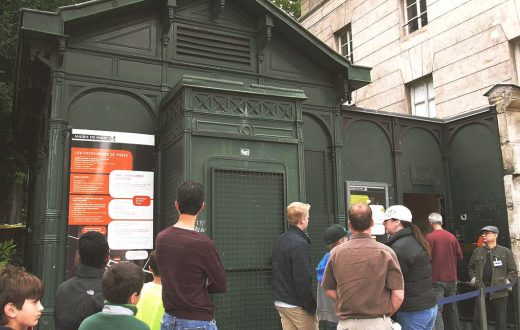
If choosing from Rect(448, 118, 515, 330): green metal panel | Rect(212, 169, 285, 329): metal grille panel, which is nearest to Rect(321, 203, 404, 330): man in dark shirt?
Rect(212, 169, 285, 329): metal grille panel

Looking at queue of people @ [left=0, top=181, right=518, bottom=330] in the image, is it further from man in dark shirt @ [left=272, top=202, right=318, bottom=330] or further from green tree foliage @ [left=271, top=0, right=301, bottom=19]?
green tree foliage @ [left=271, top=0, right=301, bottom=19]

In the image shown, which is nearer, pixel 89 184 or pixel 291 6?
pixel 89 184

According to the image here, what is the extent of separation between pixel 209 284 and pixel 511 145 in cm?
760

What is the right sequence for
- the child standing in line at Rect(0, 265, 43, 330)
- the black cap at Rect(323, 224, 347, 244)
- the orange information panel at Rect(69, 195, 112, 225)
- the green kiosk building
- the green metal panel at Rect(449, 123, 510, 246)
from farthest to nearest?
the green metal panel at Rect(449, 123, 510, 246)
the orange information panel at Rect(69, 195, 112, 225)
the green kiosk building
the black cap at Rect(323, 224, 347, 244)
the child standing in line at Rect(0, 265, 43, 330)

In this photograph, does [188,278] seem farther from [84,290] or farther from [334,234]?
[334,234]

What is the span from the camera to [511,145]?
9133 mm

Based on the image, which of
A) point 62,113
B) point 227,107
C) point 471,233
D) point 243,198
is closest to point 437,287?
point 471,233

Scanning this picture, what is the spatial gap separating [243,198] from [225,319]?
1.56 m

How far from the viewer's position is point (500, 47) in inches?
443

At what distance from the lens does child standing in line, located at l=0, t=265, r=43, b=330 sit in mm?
2492

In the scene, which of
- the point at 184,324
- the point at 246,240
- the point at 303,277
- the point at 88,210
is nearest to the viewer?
the point at 184,324

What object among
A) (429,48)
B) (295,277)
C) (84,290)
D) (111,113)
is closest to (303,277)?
(295,277)

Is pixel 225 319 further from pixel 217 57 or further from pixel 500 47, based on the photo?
pixel 500 47

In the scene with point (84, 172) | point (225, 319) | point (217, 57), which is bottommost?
point (225, 319)
